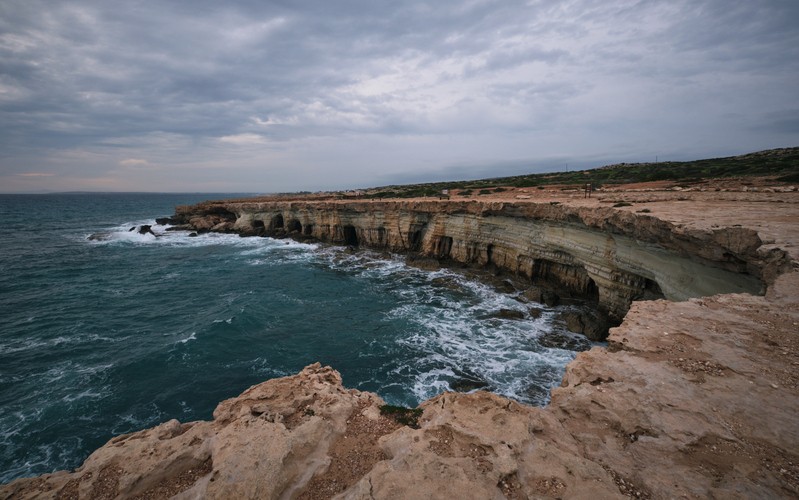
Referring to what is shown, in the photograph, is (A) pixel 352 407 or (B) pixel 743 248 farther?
(B) pixel 743 248

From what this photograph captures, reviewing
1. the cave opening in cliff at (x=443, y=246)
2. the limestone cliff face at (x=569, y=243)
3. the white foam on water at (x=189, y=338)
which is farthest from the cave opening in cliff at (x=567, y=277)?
the white foam on water at (x=189, y=338)

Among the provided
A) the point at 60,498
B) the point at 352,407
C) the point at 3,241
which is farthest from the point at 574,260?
the point at 3,241

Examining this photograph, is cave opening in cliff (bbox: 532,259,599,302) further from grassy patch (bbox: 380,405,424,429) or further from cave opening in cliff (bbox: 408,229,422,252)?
grassy patch (bbox: 380,405,424,429)

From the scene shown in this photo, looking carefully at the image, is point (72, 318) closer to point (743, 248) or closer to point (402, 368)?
point (402, 368)

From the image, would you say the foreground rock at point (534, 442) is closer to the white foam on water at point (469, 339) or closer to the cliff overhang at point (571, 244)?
the cliff overhang at point (571, 244)

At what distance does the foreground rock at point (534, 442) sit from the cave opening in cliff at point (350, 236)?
34042mm

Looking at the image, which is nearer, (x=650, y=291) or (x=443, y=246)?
(x=650, y=291)

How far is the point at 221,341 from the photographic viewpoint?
17.0 meters

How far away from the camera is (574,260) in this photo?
2116cm

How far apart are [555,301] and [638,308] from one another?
1224 cm

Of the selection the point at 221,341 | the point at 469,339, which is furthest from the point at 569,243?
the point at 221,341

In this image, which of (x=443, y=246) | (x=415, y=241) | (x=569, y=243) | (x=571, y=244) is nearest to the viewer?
(x=571, y=244)

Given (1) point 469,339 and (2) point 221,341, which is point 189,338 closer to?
(2) point 221,341

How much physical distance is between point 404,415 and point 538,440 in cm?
263
